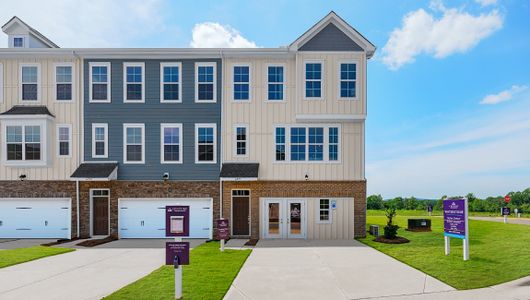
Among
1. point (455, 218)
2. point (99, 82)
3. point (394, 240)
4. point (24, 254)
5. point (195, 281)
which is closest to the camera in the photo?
point (195, 281)

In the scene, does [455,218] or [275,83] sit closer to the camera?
[455,218]

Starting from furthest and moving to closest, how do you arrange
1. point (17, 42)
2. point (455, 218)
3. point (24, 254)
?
point (17, 42), point (24, 254), point (455, 218)

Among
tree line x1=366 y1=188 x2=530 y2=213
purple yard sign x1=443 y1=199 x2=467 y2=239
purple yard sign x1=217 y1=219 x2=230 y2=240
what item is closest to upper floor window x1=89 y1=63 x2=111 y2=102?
purple yard sign x1=217 y1=219 x2=230 y2=240

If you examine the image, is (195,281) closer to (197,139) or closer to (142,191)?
(197,139)

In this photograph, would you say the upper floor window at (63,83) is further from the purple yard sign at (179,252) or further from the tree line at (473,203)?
the tree line at (473,203)

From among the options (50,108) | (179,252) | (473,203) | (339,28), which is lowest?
(473,203)

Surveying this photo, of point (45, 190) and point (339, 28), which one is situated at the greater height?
point (339, 28)

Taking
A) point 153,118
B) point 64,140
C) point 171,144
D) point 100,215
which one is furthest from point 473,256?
point 64,140

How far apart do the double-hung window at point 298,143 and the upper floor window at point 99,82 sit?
10.3 m

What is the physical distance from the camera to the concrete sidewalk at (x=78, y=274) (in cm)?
829

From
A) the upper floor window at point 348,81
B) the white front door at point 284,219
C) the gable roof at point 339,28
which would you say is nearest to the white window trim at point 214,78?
the gable roof at point 339,28

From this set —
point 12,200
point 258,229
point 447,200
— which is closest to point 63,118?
point 12,200

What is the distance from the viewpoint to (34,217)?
17297mm

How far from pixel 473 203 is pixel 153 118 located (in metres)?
36.1
